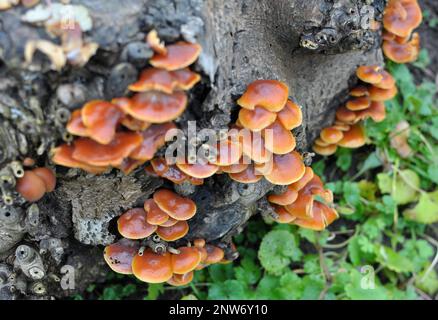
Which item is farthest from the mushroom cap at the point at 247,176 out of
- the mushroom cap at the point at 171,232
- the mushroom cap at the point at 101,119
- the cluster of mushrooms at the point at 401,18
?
the cluster of mushrooms at the point at 401,18

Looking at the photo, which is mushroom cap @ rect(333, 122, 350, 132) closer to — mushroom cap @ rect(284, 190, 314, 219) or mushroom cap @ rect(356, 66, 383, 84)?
mushroom cap @ rect(356, 66, 383, 84)

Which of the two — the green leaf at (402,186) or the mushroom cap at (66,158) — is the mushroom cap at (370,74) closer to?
the green leaf at (402,186)

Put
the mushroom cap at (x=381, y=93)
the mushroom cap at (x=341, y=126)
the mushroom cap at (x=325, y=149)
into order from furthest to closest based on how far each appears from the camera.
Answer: the mushroom cap at (x=325, y=149) → the mushroom cap at (x=341, y=126) → the mushroom cap at (x=381, y=93)

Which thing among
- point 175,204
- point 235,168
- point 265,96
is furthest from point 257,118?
point 175,204

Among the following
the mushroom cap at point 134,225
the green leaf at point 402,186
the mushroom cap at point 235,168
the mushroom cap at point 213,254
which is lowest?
the green leaf at point 402,186

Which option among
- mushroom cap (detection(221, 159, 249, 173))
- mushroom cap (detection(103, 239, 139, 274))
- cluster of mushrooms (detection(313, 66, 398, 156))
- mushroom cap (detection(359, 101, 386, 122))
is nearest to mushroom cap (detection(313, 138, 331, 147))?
cluster of mushrooms (detection(313, 66, 398, 156))

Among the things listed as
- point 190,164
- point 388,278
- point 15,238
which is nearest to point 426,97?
point 388,278
